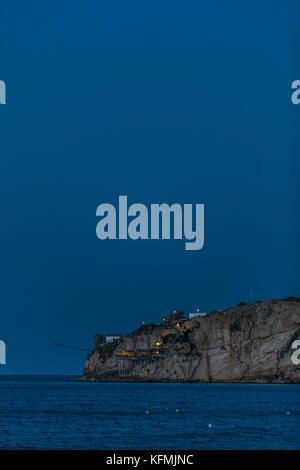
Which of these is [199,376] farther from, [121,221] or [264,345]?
[121,221]

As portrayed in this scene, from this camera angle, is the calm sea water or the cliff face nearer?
the calm sea water
